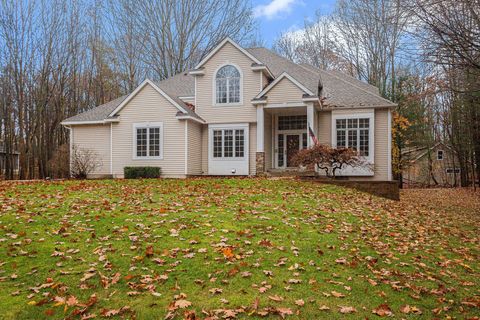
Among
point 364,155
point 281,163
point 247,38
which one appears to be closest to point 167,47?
point 247,38

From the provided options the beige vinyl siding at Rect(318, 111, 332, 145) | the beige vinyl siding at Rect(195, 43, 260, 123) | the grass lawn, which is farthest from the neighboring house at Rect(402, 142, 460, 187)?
the grass lawn

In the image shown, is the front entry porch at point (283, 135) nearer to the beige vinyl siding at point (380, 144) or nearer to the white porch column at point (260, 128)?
the white porch column at point (260, 128)

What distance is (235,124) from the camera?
63.4 feet

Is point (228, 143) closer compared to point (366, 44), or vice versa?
point (228, 143)

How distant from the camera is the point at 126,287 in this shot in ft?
15.2

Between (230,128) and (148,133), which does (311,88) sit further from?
(148,133)

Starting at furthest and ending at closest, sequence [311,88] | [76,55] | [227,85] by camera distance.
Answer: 1. [76,55]
2. [311,88]
3. [227,85]

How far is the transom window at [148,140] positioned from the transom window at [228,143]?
113 inches

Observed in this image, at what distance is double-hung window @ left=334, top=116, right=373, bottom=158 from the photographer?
1814 centimetres

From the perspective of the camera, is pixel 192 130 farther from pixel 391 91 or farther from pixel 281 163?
pixel 391 91

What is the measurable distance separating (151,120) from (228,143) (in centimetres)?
403

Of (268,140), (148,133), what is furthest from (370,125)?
(148,133)

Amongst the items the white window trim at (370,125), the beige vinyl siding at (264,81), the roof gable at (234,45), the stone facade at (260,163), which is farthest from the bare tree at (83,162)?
the white window trim at (370,125)

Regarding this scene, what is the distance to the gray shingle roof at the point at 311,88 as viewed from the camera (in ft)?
60.8
